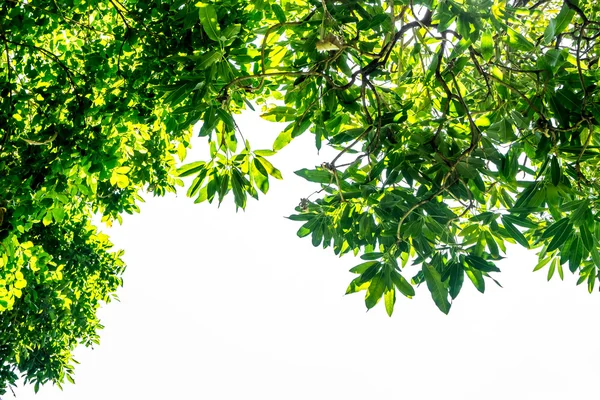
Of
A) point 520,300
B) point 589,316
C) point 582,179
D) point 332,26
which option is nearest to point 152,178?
point 332,26

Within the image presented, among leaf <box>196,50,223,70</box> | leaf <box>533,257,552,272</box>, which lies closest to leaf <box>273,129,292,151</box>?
leaf <box>196,50,223,70</box>

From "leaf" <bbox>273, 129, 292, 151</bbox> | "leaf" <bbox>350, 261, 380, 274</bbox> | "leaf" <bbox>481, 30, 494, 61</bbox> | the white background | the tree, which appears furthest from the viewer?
the white background

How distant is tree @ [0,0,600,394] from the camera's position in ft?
4.57

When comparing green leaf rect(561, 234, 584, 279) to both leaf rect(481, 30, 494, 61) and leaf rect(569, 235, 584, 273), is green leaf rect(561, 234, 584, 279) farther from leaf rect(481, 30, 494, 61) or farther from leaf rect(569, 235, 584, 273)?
leaf rect(481, 30, 494, 61)

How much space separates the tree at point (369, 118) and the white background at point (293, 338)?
5.42 metres

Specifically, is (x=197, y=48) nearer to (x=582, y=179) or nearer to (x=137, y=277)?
(x=582, y=179)

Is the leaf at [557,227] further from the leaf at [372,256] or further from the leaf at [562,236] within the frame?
the leaf at [372,256]

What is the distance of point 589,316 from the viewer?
8.29m

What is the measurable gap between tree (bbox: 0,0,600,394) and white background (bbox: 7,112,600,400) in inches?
213

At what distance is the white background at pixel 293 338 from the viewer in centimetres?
832

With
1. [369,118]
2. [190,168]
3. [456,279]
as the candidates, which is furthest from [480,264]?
[190,168]

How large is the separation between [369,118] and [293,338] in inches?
352

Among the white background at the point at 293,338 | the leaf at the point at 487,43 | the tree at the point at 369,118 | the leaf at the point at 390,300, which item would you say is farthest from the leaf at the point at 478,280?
the white background at the point at 293,338

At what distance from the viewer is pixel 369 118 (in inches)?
59.8
